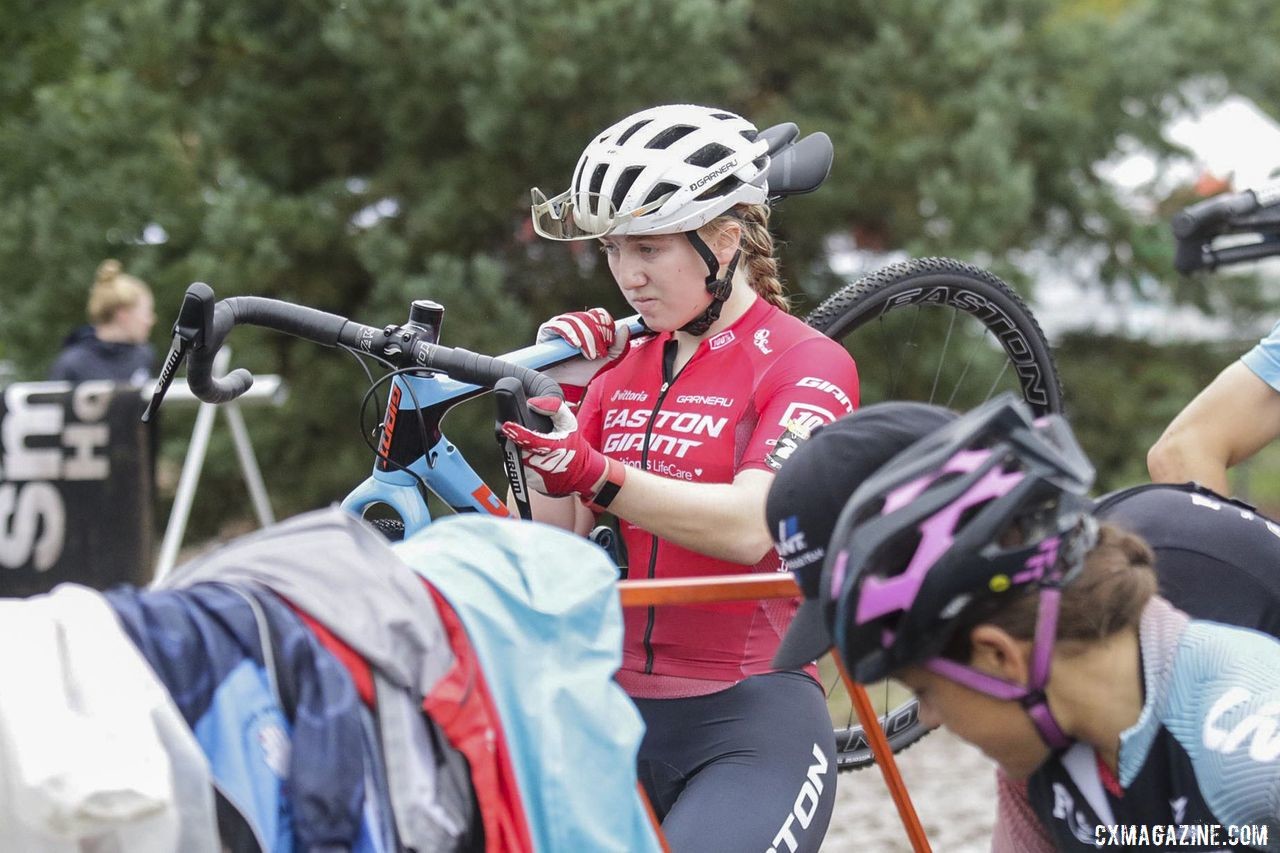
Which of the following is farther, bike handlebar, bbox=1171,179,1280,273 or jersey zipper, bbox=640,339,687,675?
bike handlebar, bbox=1171,179,1280,273

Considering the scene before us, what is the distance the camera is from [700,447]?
2969 millimetres

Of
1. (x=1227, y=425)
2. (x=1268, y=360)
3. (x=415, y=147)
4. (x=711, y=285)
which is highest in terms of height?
(x=415, y=147)

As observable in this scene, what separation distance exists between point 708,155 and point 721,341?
38cm

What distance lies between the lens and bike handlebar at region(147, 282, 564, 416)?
2.73 meters

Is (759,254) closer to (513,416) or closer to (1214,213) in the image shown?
(513,416)

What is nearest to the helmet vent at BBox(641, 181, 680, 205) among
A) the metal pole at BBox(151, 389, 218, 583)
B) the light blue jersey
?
the light blue jersey

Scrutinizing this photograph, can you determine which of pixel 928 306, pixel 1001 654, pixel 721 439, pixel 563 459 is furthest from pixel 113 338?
pixel 1001 654

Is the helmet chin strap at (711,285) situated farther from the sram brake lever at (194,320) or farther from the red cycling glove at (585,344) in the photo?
the sram brake lever at (194,320)

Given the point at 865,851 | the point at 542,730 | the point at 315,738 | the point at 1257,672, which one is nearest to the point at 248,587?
the point at 315,738

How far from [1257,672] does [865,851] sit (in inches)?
158

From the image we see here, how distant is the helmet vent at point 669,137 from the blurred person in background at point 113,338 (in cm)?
551

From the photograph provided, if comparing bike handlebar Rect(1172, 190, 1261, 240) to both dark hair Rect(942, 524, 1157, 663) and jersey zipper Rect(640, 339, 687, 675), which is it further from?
dark hair Rect(942, 524, 1157, 663)

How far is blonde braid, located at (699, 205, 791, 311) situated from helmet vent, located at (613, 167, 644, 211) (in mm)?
240

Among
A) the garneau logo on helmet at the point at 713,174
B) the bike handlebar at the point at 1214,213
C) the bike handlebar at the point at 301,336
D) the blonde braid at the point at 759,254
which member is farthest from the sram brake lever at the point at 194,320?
the bike handlebar at the point at 1214,213
